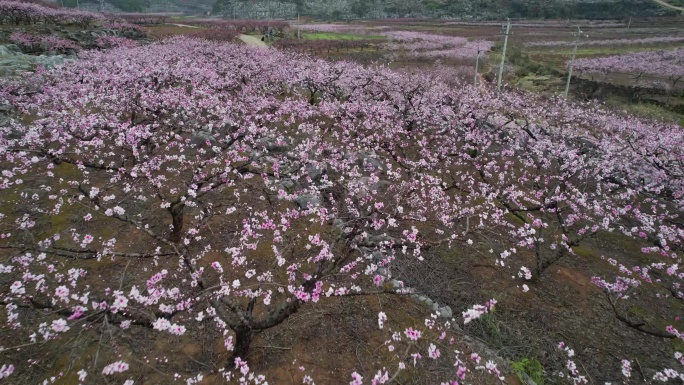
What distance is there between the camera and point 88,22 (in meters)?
47.8

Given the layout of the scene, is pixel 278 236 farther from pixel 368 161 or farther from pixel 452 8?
pixel 452 8

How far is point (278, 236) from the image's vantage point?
23.9 feet

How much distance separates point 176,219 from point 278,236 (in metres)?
2.46

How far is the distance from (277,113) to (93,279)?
1093cm

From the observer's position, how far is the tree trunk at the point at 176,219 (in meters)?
7.42

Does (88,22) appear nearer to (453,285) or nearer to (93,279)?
(93,279)

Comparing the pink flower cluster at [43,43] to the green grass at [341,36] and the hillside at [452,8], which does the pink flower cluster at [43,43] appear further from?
the hillside at [452,8]

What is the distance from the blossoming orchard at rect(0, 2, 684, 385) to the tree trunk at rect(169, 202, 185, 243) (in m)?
0.05

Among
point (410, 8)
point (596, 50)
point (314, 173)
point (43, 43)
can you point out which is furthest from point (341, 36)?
point (410, 8)

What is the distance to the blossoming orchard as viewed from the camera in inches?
207

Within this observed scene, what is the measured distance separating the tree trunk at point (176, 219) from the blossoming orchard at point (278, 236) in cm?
5

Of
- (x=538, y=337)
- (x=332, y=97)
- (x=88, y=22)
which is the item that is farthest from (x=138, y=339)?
(x=88, y=22)

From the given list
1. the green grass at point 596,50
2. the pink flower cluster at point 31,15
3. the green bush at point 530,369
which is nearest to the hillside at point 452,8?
the green grass at point 596,50

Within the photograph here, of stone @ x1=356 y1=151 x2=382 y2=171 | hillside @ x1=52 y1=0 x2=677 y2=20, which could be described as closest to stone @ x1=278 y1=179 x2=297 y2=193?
stone @ x1=356 y1=151 x2=382 y2=171
